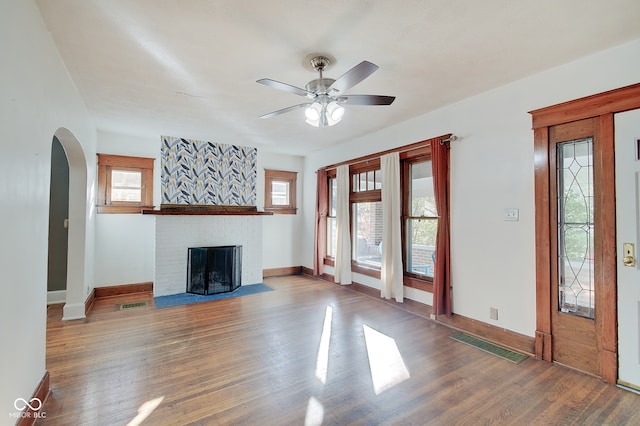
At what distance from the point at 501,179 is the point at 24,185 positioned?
154 inches

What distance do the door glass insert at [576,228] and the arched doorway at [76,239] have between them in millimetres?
5156

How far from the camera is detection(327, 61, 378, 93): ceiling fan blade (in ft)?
6.23

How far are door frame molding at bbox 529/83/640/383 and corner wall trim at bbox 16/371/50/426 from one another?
3912mm

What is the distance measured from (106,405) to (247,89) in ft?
9.61

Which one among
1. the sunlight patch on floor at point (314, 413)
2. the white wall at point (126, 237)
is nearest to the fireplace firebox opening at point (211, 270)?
the white wall at point (126, 237)

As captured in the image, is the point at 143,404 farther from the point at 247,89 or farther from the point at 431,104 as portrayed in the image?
the point at 431,104

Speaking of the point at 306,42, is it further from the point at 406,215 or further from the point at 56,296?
the point at 56,296

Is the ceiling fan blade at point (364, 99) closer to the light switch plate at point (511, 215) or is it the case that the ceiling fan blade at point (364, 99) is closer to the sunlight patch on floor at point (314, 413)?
the light switch plate at point (511, 215)

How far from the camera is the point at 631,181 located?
2.27 metres

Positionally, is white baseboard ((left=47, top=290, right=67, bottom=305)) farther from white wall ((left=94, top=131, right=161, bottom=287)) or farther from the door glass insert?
the door glass insert

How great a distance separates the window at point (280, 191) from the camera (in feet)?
20.7

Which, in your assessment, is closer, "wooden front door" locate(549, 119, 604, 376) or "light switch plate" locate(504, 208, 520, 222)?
"wooden front door" locate(549, 119, 604, 376)

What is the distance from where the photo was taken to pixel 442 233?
359 centimetres

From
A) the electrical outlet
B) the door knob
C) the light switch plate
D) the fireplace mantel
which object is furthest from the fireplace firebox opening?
the door knob
